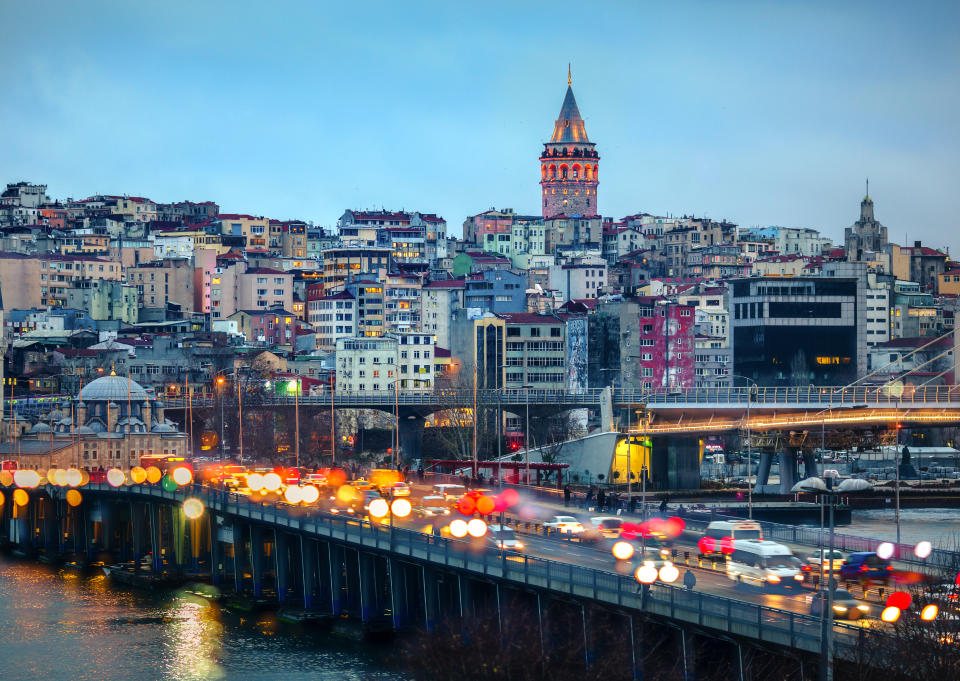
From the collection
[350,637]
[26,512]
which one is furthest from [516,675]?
[26,512]

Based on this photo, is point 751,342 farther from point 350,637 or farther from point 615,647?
point 615,647

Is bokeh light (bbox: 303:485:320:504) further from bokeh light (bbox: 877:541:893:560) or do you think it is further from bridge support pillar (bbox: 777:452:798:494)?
bridge support pillar (bbox: 777:452:798:494)

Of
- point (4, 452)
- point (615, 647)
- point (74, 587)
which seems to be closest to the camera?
point (615, 647)

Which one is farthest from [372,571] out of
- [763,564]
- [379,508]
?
[763,564]

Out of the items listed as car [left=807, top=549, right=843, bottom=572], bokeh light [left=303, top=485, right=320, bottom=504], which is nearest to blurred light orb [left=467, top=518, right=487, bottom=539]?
car [left=807, top=549, right=843, bottom=572]

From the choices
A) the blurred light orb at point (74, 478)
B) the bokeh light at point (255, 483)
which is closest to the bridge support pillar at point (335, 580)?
the bokeh light at point (255, 483)

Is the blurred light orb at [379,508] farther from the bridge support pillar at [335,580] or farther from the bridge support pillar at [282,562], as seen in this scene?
the bridge support pillar at [282,562]
